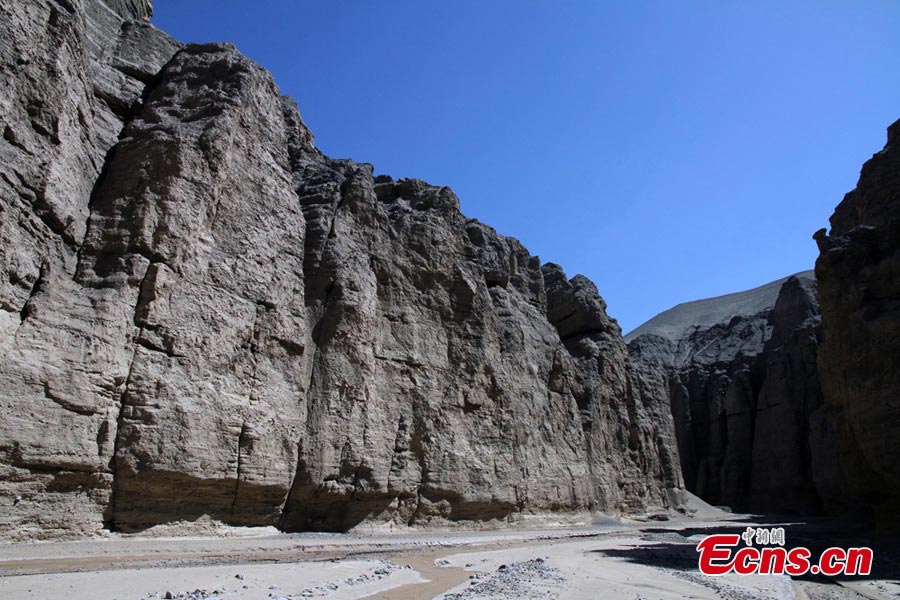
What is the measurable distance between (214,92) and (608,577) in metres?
17.8

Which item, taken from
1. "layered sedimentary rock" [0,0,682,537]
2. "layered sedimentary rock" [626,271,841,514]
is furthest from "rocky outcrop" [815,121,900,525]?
"layered sedimentary rock" [626,271,841,514]

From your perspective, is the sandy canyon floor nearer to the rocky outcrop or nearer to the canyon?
the canyon

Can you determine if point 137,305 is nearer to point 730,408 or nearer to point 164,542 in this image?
point 164,542

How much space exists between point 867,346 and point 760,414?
39.3 metres

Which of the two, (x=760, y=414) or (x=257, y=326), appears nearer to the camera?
(x=257, y=326)

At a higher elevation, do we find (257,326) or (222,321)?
(257,326)

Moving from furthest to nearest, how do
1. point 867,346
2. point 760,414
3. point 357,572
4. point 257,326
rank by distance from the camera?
point 760,414
point 867,346
point 257,326
point 357,572

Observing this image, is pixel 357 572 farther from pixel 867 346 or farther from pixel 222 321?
pixel 867 346

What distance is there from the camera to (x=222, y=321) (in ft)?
55.4

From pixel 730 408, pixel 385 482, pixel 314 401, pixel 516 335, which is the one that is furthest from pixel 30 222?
pixel 730 408

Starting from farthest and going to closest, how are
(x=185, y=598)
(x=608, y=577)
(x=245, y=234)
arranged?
(x=245, y=234) → (x=608, y=577) → (x=185, y=598)

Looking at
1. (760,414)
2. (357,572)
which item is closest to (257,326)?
(357,572)

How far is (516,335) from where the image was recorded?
30766 mm

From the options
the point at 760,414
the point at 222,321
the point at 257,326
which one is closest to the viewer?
the point at 222,321
